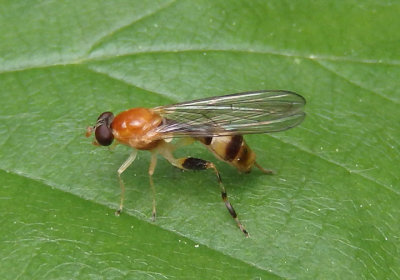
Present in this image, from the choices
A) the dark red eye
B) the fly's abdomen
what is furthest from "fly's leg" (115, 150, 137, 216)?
the fly's abdomen

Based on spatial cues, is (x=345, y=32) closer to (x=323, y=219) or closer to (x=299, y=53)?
(x=299, y=53)

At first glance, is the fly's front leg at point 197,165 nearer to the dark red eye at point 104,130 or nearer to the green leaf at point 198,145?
the green leaf at point 198,145

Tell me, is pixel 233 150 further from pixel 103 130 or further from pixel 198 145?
pixel 103 130

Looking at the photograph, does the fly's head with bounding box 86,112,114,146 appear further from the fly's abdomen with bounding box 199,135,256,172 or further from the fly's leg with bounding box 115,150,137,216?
the fly's abdomen with bounding box 199,135,256,172

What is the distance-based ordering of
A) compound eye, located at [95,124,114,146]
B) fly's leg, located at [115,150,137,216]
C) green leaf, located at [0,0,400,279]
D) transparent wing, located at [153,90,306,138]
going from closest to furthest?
1. green leaf, located at [0,0,400,279]
2. fly's leg, located at [115,150,137,216]
3. transparent wing, located at [153,90,306,138]
4. compound eye, located at [95,124,114,146]


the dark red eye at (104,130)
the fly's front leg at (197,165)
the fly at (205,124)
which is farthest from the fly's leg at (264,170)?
the dark red eye at (104,130)
